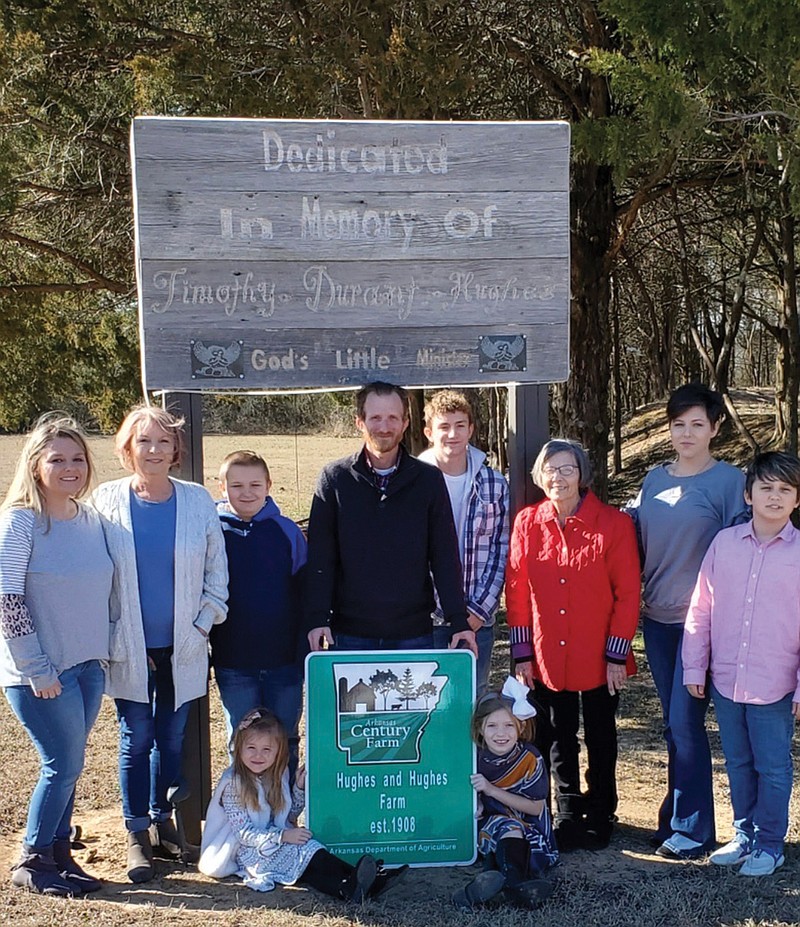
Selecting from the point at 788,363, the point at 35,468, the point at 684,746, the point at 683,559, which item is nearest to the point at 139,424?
the point at 35,468

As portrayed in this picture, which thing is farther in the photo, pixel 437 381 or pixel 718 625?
pixel 437 381

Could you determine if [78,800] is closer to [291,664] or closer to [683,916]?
[291,664]

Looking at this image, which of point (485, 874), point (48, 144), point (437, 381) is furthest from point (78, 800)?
point (48, 144)

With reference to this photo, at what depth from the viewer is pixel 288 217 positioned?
4.52m

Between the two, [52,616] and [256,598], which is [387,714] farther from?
[52,616]

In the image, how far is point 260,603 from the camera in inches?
170

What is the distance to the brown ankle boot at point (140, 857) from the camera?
13.9 ft

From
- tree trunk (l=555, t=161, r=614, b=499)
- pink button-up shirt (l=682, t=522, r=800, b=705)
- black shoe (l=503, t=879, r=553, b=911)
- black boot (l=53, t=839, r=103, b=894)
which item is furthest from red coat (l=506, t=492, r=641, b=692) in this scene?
tree trunk (l=555, t=161, r=614, b=499)

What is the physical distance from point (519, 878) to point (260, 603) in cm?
142

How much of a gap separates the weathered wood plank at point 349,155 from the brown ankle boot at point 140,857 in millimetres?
2556

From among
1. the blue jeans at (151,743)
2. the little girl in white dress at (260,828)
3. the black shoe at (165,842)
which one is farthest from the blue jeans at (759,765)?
the black shoe at (165,842)

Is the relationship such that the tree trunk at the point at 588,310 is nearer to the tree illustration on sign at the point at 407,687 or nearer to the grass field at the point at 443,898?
the grass field at the point at 443,898

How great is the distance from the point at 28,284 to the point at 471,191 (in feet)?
23.8

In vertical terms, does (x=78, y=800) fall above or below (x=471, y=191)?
below
